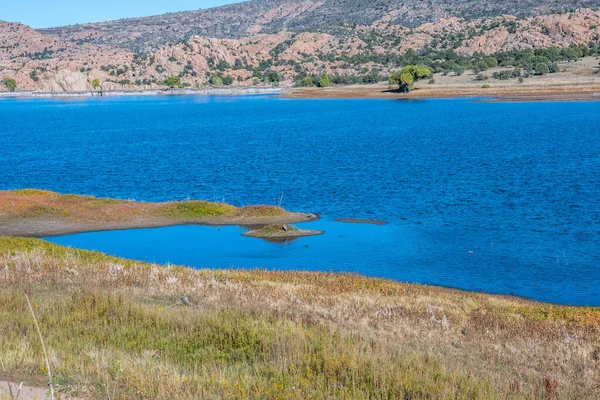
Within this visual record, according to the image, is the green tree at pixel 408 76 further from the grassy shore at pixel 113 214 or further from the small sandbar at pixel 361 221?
the small sandbar at pixel 361 221

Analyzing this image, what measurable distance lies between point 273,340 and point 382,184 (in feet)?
126

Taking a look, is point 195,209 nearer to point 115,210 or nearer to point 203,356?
point 115,210

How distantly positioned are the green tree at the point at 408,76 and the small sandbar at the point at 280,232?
119 meters

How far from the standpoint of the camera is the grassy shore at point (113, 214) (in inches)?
1565

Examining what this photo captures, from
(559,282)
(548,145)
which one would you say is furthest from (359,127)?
(559,282)

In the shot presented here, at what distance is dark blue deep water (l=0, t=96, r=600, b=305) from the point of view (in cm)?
3078

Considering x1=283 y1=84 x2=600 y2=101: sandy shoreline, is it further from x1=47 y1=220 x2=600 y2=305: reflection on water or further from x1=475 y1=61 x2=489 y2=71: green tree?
x1=47 y1=220 x2=600 y2=305: reflection on water

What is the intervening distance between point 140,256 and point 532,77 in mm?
131336

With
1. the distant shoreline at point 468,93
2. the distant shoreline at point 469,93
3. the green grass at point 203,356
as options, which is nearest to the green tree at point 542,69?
the distant shoreline at point 468,93

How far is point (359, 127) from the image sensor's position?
9250cm

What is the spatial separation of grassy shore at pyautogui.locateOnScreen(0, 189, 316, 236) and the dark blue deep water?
5.04ft

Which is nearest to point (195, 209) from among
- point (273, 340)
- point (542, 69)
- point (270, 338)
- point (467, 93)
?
point (270, 338)

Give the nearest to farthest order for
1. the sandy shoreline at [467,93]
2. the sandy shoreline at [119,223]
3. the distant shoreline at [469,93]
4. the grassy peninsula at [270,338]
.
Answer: the grassy peninsula at [270,338], the sandy shoreline at [119,223], the sandy shoreline at [467,93], the distant shoreline at [469,93]

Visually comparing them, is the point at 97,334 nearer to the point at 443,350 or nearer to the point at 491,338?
the point at 443,350
